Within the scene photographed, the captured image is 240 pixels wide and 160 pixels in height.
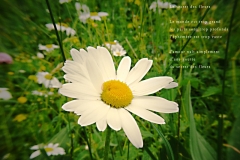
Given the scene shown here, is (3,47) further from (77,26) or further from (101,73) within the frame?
(101,73)

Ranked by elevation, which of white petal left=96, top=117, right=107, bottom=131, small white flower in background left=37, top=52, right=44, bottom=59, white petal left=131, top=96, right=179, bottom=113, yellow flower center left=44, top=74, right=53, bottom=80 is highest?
small white flower in background left=37, top=52, right=44, bottom=59

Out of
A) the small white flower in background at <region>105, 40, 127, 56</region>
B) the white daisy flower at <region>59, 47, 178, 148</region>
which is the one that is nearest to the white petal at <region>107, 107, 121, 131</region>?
the white daisy flower at <region>59, 47, 178, 148</region>

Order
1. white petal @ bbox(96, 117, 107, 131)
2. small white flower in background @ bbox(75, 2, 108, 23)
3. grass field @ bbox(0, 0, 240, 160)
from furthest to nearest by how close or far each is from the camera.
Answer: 1. small white flower in background @ bbox(75, 2, 108, 23)
2. grass field @ bbox(0, 0, 240, 160)
3. white petal @ bbox(96, 117, 107, 131)

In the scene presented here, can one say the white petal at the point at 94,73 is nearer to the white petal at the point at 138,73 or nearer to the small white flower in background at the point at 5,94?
the white petal at the point at 138,73

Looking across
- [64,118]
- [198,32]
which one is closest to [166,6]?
[198,32]

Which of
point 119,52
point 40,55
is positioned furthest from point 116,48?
point 40,55

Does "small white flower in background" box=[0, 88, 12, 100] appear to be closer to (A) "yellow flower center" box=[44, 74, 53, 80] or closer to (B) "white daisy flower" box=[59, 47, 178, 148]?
(A) "yellow flower center" box=[44, 74, 53, 80]

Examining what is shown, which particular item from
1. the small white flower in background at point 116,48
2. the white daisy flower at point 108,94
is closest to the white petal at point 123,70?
the white daisy flower at point 108,94
